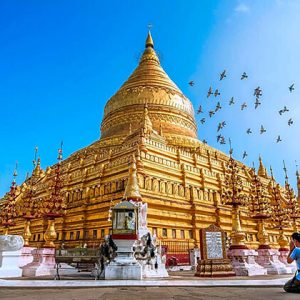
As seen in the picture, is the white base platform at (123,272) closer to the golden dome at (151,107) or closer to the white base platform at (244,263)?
the white base platform at (244,263)

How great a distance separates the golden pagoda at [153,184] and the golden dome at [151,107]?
0.54ft

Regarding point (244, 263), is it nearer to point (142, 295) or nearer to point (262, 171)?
point (142, 295)

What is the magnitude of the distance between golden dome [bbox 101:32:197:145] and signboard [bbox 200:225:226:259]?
23931mm

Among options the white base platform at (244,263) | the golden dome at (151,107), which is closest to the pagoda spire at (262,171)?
the golden dome at (151,107)

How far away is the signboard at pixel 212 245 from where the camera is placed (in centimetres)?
1423

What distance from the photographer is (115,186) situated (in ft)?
87.9

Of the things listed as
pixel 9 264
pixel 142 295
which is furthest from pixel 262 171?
pixel 142 295

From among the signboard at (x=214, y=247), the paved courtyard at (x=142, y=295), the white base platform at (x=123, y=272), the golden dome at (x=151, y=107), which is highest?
the golden dome at (x=151, y=107)

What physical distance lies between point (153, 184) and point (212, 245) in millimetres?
12559

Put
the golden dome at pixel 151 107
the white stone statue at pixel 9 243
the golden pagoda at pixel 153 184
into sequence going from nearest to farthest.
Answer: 1. the white stone statue at pixel 9 243
2. the golden pagoda at pixel 153 184
3. the golden dome at pixel 151 107

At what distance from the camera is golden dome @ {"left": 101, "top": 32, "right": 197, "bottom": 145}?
1618 inches

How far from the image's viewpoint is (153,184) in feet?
87.1

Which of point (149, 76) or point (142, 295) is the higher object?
point (149, 76)

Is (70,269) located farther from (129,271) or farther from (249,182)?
(249,182)
